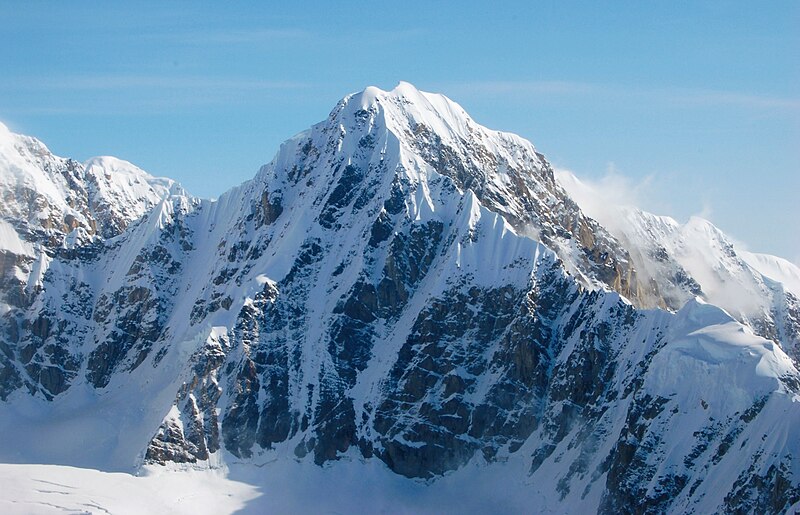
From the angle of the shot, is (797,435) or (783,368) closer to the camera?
(797,435)

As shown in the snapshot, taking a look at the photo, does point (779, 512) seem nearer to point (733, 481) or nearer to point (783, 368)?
point (733, 481)

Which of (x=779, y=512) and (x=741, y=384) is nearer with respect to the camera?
(x=779, y=512)

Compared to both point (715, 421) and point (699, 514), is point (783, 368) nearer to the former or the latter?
point (715, 421)

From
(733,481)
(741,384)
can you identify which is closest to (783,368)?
(741,384)

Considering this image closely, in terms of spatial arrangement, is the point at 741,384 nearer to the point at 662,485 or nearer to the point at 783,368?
the point at 783,368

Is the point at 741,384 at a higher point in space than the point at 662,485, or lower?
higher

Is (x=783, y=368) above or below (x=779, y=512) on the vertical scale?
above

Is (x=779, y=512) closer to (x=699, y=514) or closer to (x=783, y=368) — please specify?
(x=699, y=514)

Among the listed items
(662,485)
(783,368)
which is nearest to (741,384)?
(783,368)
